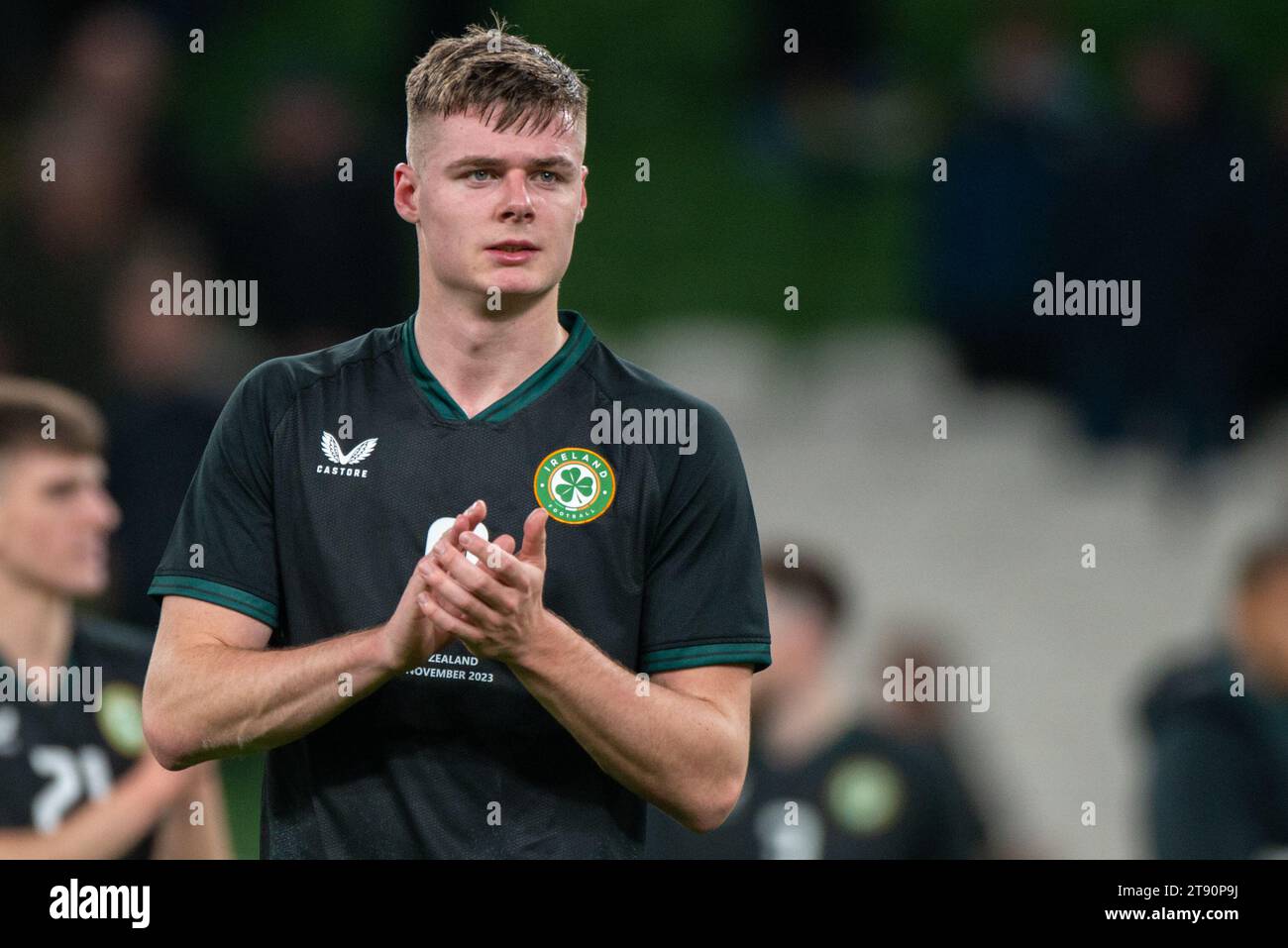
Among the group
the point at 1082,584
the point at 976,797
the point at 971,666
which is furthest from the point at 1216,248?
the point at 976,797

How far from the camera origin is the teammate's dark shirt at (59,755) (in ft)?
14.8

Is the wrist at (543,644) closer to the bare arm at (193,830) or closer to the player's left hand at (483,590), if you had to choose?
the player's left hand at (483,590)

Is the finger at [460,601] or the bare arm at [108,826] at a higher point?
the finger at [460,601]

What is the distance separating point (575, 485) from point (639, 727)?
0.40 meters

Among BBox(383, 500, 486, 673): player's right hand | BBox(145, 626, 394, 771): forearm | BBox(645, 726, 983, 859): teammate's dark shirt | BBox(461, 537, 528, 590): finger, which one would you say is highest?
BBox(461, 537, 528, 590): finger

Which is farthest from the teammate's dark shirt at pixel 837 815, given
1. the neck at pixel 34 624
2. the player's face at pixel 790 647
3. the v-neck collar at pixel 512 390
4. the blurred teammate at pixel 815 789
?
the v-neck collar at pixel 512 390

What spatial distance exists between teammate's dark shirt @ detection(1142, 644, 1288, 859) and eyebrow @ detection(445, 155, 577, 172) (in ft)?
10.5

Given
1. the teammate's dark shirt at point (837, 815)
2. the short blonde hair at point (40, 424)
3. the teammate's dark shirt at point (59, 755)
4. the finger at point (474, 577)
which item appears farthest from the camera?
the teammate's dark shirt at point (837, 815)

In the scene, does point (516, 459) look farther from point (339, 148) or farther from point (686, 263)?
point (686, 263)

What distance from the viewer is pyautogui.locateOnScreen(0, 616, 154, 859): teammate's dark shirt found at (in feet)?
14.8

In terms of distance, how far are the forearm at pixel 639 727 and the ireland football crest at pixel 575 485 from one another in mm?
249

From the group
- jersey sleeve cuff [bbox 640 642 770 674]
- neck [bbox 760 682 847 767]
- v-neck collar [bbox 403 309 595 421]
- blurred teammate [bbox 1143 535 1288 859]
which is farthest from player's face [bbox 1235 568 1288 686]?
v-neck collar [bbox 403 309 595 421]

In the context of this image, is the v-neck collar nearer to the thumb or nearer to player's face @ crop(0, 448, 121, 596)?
the thumb

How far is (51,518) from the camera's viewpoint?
516cm
